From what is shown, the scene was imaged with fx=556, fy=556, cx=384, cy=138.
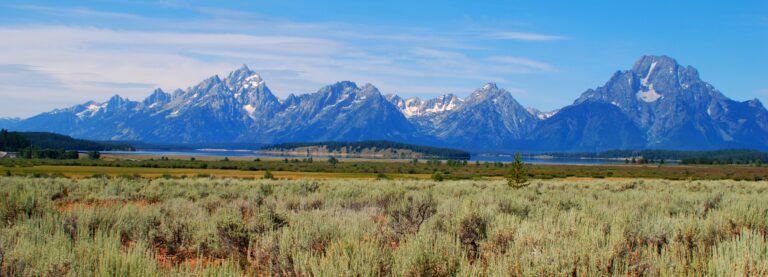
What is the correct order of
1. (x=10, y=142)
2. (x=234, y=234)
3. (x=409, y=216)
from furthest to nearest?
(x=10, y=142) → (x=409, y=216) → (x=234, y=234)

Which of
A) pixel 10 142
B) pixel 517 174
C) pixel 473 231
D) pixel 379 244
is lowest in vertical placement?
pixel 517 174

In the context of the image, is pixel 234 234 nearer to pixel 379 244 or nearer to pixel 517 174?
pixel 379 244

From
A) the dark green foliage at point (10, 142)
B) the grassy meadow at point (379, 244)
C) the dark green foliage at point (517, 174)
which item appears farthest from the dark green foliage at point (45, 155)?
the grassy meadow at point (379, 244)

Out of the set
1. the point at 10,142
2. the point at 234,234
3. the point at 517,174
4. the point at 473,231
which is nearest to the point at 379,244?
the point at 473,231

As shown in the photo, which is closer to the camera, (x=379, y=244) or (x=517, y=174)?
(x=379, y=244)

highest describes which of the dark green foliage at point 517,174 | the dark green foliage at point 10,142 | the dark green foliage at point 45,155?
the dark green foliage at point 10,142

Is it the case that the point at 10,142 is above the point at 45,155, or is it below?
above

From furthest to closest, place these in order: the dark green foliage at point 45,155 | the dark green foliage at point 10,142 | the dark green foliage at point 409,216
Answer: the dark green foliage at point 10,142, the dark green foliage at point 45,155, the dark green foliage at point 409,216

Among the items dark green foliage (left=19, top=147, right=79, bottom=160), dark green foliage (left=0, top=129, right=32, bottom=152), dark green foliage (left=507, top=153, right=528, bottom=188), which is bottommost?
dark green foliage (left=19, top=147, right=79, bottom=160)

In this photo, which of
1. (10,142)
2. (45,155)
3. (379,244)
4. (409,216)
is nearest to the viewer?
(379,244)

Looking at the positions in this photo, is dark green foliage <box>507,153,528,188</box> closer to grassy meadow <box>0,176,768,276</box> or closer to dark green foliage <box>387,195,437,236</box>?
dark green foliage <box>387,195,437,236</box>

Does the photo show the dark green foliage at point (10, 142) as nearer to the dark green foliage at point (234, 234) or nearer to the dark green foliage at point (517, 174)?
the dark green foliage at point (517, 174)

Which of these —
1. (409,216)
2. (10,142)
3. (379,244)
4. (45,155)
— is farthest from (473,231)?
Result: (10,142)

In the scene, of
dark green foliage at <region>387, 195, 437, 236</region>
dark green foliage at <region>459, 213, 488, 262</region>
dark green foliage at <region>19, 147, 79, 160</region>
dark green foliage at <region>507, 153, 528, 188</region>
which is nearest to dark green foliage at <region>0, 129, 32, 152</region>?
dark green foliage at <region>19, 147, 79, 160</region>
